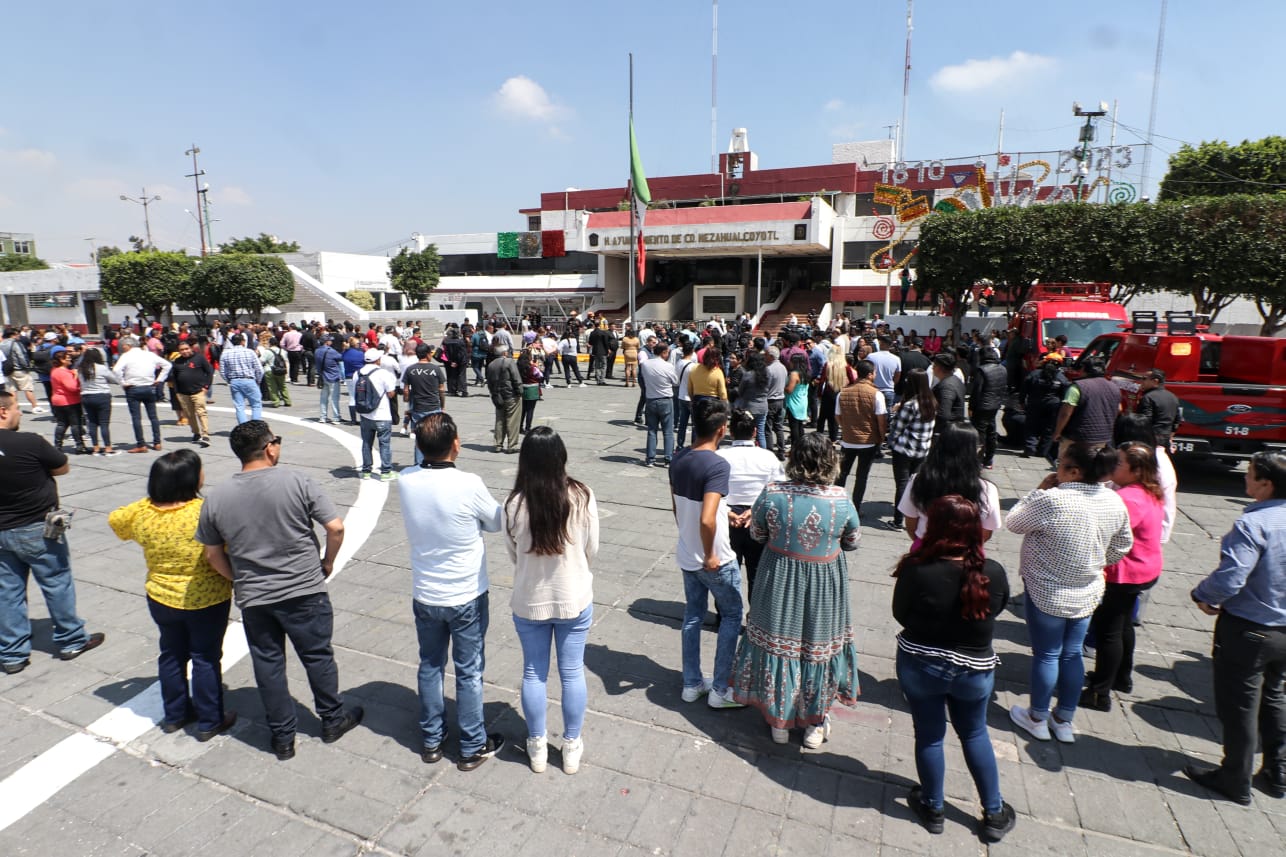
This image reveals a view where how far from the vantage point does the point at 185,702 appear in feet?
11.4

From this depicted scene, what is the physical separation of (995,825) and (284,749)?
325cm

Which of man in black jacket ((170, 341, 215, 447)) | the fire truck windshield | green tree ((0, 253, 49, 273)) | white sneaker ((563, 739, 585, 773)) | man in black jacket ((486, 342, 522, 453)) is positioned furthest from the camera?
green tree ((0, 253, 49, 273))

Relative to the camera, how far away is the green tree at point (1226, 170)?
28.4 metres

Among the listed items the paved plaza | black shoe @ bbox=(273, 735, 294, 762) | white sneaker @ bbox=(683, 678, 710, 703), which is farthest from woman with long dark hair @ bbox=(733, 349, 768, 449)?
black shoe @ bbox=(273, 735, 294, 762)

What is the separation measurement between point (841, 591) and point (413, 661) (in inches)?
106

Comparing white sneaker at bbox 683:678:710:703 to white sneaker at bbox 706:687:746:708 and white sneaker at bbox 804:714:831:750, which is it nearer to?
white sneaker at bbox 706:687:746:708

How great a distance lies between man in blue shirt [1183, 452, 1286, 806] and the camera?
9.49ft

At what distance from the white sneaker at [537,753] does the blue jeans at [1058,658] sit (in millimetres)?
2450

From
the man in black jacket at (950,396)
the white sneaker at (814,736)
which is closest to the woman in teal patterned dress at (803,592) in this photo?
the white sneaker at (814,736)

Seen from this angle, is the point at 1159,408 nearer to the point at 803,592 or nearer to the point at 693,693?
the point at 803,592

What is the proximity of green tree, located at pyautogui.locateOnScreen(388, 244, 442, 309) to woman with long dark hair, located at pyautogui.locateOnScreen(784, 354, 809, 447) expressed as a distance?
129 feet

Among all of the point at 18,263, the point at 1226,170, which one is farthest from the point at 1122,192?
the point at 18,263

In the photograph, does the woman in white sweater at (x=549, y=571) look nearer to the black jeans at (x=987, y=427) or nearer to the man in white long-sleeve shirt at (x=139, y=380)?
the black jeans at (x=987, y=427)

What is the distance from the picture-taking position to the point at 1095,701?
146 inches
